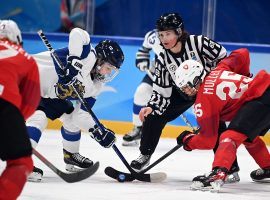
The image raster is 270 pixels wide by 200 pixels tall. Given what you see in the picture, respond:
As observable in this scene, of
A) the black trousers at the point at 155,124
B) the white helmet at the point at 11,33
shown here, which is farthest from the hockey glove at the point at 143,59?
the white helmet at the point at 11,33

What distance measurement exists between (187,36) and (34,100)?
76.2 inches

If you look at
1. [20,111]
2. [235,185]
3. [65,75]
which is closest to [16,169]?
[20,111]

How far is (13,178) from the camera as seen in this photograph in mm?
3123

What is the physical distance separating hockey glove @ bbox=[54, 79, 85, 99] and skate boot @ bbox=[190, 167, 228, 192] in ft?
2.89

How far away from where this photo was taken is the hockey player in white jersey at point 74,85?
461 centimetres

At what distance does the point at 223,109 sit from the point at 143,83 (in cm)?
255

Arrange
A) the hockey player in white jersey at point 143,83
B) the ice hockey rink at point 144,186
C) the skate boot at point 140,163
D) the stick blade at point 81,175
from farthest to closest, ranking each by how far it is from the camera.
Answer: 1. the hockey player in white jersey at point 143,83
2. the skate boot at point 140,163
3. the ice hockey rink at point 144,186
4. the stick blade at point 81,175

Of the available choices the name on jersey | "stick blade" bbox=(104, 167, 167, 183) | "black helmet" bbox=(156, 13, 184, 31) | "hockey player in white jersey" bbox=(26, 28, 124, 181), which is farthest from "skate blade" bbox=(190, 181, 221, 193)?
"black helmet" bbox=(156, 13, 184, 31)

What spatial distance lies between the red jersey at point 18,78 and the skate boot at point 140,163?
1676mm

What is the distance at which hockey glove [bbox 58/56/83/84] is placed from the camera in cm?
459

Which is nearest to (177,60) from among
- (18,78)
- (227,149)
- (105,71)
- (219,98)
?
(105,71)

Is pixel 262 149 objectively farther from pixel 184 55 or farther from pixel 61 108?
pixel 61 108

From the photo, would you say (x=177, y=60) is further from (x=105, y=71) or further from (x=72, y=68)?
(x=72, y=68)

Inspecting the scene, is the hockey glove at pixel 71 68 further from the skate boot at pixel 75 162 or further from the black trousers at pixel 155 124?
the black trousers at pixel 155 124
